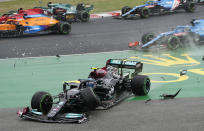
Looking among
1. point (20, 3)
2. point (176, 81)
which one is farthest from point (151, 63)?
point (20, 3)

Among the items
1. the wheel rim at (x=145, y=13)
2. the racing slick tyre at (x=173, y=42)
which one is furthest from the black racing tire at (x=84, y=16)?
the racing slick tyre at (x=173, y=42)

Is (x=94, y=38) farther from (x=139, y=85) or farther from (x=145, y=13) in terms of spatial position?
(x=139, y=85)

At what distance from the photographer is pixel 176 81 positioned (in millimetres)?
14055

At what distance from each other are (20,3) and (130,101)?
28.4 m

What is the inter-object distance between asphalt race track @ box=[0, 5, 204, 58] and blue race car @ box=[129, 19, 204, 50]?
1344 millimetres

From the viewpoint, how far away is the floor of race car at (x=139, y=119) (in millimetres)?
9398

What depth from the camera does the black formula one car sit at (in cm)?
1040

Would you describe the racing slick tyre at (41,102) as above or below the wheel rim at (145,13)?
below

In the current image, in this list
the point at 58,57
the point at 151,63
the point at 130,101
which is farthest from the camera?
the point at 58,57

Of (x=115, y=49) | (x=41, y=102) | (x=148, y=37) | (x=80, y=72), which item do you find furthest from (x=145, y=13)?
(x=41, y=102)

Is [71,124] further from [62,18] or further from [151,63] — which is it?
[62,18]

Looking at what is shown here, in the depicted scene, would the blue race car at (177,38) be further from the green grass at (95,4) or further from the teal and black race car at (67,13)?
the green grass at (95,4)

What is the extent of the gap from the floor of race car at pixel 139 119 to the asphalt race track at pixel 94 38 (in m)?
9.29

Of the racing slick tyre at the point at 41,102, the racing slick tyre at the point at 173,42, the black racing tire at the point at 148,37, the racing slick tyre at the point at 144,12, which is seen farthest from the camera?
the racing slick tyre at the point at 144,12
